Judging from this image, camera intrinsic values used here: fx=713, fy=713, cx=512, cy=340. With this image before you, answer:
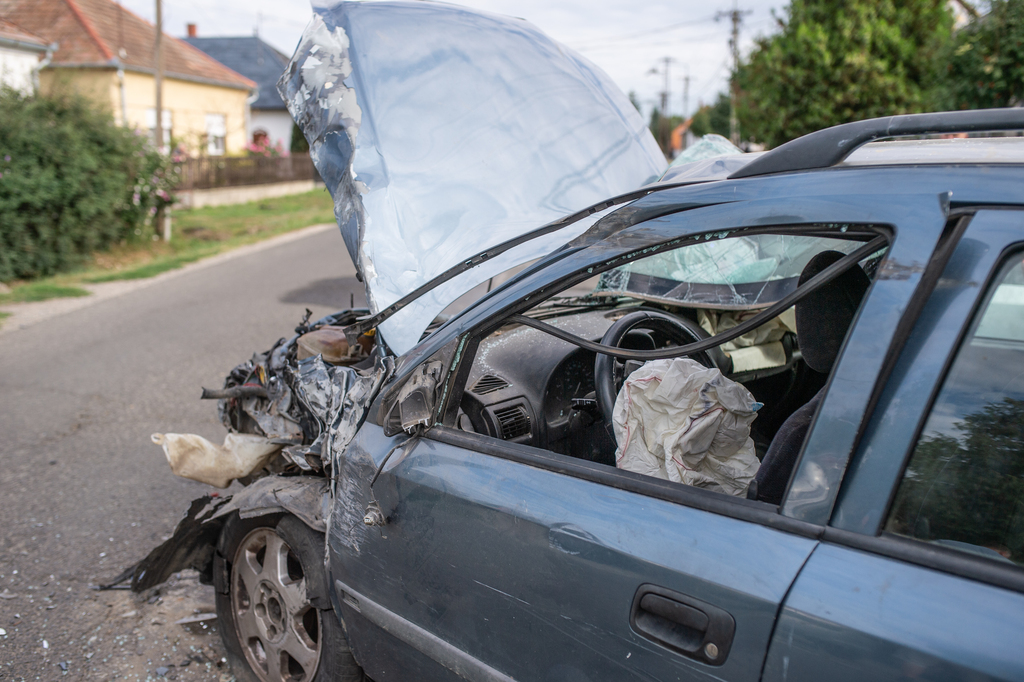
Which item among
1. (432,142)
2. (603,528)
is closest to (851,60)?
(432,142)

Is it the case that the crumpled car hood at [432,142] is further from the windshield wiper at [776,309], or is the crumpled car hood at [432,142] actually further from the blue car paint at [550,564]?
the windshield wiper at [776,309]

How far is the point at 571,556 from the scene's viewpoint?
→ 1.54m

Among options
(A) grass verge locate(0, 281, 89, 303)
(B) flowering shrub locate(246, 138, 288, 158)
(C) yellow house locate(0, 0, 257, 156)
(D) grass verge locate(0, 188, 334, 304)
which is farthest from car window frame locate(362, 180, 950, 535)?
(B) flowering shrub locate(246, 138, 288, 158)

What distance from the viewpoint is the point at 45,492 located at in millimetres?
4199

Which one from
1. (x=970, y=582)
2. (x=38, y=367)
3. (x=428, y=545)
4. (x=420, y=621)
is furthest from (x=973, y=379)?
(x=38, y=367)

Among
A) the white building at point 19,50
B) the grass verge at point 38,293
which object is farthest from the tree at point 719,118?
the grass verge at point 38,293

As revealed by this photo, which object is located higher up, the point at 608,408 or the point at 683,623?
the point at 608,408

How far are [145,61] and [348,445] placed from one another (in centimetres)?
2618

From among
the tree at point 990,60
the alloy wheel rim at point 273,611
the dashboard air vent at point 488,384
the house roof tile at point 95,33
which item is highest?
the house roof tile at point 95,33

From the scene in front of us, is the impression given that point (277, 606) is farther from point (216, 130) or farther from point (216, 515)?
point (216, 130)

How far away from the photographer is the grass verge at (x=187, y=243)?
1073 cm

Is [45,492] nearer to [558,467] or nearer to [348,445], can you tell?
[348,445]

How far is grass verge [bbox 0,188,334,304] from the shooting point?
35.2 feet

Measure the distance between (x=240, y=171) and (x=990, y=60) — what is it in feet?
70.9
